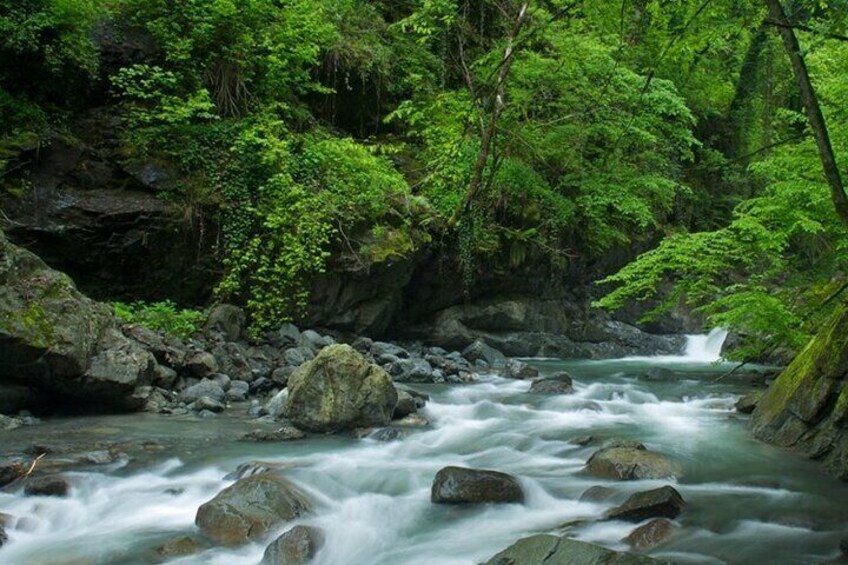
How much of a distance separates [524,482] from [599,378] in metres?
6.76

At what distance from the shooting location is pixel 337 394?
811cm

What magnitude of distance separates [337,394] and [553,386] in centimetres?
448

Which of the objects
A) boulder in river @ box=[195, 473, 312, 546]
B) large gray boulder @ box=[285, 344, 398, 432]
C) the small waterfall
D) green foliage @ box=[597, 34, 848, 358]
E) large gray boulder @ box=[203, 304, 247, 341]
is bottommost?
the small waterfall

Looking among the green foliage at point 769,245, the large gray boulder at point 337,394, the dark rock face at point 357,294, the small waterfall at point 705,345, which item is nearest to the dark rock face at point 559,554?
the large gray boulder at point 337,394

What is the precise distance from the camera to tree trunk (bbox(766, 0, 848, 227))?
15.2ft

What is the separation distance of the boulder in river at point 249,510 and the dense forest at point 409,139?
4.01 meters

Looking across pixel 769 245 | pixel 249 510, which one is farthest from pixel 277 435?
pixel 769 245

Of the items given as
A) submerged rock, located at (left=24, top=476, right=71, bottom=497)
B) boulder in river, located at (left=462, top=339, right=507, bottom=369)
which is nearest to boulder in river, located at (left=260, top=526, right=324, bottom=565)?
submerged rock, located at (left=24, top=476, right=71, bottom=497)

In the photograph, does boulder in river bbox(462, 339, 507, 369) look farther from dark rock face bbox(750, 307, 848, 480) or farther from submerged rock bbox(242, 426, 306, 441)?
submerged rock bbox(242, 426, 306, 441)

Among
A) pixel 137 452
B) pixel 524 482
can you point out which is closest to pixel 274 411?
pixel 137 452

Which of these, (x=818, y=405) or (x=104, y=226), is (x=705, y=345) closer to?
(x=818, y=405)

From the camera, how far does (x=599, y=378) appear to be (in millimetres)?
12859

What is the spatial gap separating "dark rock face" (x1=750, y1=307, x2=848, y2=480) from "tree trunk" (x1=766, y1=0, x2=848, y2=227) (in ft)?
8.58

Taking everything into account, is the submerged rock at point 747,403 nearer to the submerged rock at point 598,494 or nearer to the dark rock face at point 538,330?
the submerged rock at point 598,494
